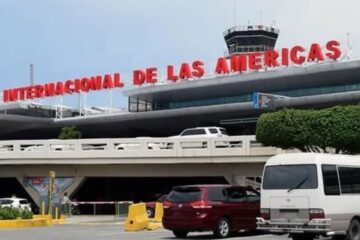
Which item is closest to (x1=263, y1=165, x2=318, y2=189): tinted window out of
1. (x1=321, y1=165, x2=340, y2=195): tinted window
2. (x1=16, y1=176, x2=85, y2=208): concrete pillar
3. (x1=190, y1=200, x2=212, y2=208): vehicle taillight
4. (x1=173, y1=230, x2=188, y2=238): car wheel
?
(x1=321, y1=165, x2=340, y2=195): tinted window

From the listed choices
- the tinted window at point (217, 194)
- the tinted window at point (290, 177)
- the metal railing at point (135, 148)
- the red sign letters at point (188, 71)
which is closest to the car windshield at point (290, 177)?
Answer: the tinted window at point (290, 177)

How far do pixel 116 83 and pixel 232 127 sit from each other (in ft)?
41.0

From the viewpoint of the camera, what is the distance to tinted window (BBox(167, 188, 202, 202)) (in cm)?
2102

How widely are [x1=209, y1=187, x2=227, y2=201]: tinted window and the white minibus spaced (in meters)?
3.37

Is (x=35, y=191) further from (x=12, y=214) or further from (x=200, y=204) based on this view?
(x=200, y=204)

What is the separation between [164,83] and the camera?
64750 millimetres

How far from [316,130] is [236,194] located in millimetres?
14122

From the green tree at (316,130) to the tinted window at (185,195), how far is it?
14.9 m

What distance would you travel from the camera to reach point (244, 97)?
→ 211 ft

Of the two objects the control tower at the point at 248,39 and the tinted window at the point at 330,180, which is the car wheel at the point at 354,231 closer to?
the tinted window at the point at 330,180

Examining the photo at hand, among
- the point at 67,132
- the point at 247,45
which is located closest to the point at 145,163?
the point at 67,132

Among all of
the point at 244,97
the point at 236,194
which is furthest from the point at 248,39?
the point at 236,194

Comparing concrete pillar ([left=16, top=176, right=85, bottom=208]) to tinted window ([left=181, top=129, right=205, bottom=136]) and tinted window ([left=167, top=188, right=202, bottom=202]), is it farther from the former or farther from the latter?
tinted window ([left=167, top=188, right=202, bottom=202])

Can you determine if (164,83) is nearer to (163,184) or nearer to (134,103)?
(134,103)
